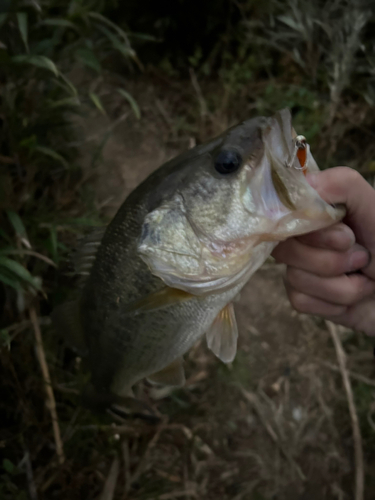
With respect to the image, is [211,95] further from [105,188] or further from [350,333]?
[350,333]

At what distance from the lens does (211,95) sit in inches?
104

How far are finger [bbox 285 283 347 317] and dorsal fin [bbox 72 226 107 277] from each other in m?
0.65

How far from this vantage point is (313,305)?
45.1 inches

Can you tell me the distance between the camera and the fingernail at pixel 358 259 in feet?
3.15

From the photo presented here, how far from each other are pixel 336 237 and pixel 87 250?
0.72 meters

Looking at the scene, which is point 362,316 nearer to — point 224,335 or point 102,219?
point 224,335

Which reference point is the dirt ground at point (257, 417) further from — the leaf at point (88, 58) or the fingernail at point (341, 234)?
the fingernail at point (341, 234)

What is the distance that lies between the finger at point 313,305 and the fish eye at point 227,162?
53 cm

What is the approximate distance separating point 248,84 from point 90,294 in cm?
220

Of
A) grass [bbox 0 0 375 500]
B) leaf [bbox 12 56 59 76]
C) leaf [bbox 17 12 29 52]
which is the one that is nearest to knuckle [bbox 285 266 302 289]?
grass [bbox 0 0 375 500]

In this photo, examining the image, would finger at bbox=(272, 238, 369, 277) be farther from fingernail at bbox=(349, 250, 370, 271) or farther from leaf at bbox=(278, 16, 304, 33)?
leaf at bbox=(278, 16, 304, 33)

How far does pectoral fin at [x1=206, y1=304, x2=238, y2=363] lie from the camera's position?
102 centimetres

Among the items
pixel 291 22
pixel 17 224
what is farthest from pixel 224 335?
pixel 291 22

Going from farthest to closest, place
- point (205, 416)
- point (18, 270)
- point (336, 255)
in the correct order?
1. point (205, 416)
2. point (18, 270)
3. point (336, 255)
